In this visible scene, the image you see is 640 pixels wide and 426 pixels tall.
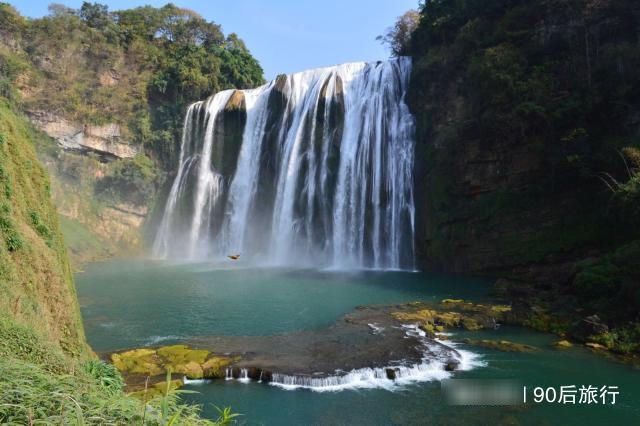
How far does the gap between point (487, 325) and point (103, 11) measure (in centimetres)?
4870

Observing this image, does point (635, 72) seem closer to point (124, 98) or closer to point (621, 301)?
point (621, 301)

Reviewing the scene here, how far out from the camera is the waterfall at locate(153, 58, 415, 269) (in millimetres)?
30031

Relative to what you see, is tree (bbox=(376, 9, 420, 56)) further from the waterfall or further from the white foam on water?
the white foam on water

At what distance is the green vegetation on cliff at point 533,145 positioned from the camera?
20.0 metres

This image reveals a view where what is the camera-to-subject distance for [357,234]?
30.3m

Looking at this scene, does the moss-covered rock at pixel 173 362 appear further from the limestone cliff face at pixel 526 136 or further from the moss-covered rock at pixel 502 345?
the limestone cliff face at pixel 526 136

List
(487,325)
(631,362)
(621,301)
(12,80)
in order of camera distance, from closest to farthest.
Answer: (631,362), (621,301), (487,325), (12,80)

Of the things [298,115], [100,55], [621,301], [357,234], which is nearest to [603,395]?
[621,301]

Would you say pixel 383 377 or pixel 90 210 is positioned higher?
pixel 90 210

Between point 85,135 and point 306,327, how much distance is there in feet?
110

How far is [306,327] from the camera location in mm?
15258

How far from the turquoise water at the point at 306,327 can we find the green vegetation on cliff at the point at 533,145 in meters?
3.03

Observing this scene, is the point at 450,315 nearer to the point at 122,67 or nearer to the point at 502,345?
the point at 502,345

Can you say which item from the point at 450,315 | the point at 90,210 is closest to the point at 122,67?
the point at 90,210
